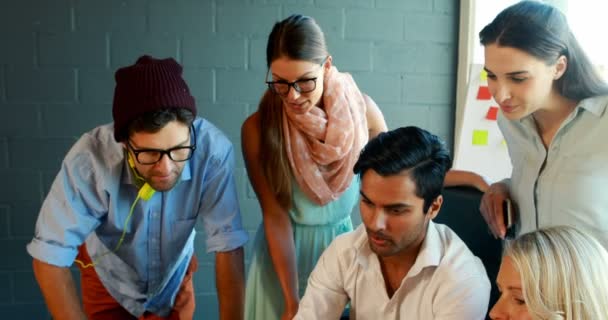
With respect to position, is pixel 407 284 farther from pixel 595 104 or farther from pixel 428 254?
pixel 595 104

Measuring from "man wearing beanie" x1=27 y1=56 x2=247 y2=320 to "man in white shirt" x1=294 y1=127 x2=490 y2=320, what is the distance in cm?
31

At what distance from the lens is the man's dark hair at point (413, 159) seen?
152cm

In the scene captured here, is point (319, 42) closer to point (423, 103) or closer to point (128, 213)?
point (128, 213)

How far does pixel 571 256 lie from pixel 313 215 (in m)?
0.90

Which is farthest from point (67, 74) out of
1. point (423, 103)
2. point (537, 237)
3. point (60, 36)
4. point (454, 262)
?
point (537, 237)

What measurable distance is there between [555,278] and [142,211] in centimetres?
109

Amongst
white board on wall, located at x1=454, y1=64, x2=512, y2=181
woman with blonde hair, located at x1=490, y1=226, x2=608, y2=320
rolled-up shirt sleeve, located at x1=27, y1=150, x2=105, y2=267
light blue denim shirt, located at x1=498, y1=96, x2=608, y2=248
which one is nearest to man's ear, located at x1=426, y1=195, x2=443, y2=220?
light blue denim shirt, located at x1=498, y1=96, x2=608, y2=248

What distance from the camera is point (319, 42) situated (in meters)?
1.76

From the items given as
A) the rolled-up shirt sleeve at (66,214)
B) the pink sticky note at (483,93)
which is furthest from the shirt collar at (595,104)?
the pink sticky note at (483,93)

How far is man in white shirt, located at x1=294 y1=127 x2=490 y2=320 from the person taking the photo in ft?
4.73

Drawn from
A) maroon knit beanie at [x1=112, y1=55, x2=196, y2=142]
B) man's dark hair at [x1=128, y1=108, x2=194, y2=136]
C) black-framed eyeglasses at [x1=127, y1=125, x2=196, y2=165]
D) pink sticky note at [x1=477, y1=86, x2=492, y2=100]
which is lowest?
black-framed eyeglasses at [x1=127, y1=125, x2=196, y2=165]

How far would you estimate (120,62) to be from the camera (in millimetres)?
2703

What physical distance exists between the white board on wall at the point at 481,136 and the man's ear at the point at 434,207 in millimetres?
1348

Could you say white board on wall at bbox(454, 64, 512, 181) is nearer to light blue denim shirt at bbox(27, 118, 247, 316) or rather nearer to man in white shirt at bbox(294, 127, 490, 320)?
man in white shirt at bbox(294, 127, 490, 320)
